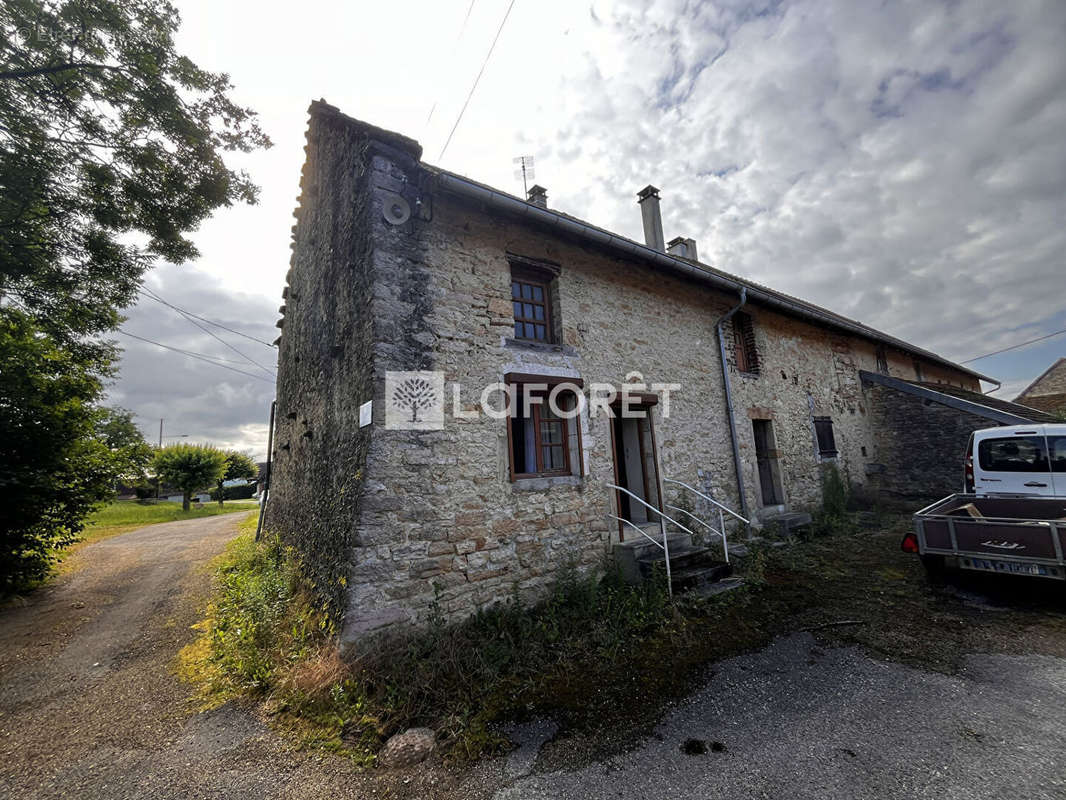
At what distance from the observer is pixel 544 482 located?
518 cm

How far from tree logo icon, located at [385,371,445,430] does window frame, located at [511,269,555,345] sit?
5.02 ft

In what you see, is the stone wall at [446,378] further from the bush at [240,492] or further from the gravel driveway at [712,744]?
the bush at [240,492]

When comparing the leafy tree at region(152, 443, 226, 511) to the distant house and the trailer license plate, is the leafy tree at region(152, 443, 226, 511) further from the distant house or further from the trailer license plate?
the distant house

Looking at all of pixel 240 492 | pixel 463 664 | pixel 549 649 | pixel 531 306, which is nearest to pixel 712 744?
pixel 549 649

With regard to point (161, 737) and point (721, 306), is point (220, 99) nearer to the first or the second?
point (161, 737)

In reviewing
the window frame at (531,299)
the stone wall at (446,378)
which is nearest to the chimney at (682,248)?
the stone wall at (446,378)

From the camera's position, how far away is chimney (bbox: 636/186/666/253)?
1066 centimetres

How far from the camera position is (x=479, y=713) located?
3178mm

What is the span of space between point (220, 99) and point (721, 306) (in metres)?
9.77

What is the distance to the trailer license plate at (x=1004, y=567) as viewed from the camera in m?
4.11

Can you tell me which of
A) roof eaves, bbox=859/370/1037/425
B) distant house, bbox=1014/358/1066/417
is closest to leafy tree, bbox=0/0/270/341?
roof eaves, bbox=859/370/1037/425

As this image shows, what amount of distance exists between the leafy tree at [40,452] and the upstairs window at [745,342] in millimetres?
11903

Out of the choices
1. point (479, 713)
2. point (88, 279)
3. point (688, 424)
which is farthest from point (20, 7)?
point (688, 424)

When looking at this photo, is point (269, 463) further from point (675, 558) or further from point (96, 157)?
point (675, 558)
